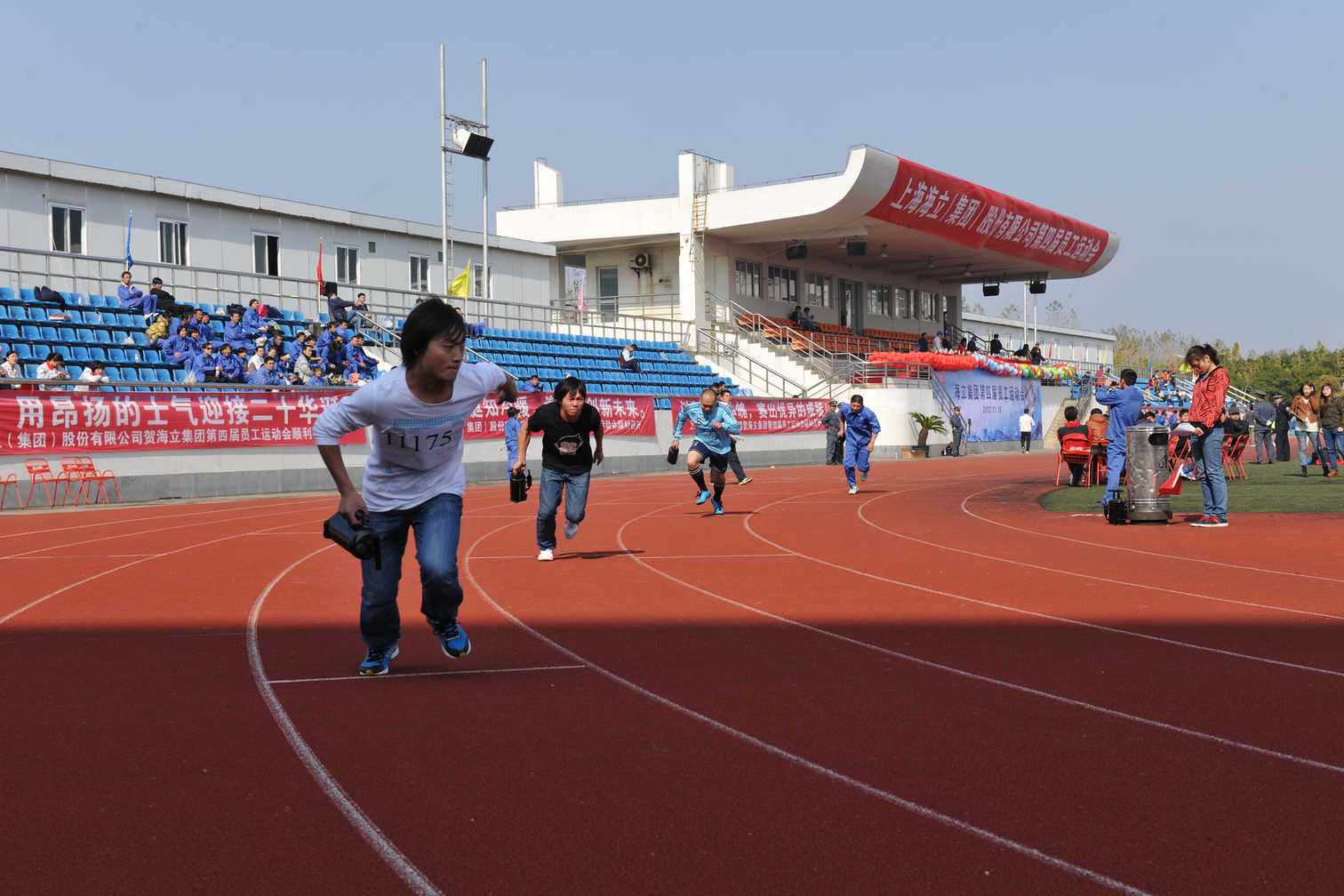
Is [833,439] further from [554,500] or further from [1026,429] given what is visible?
[554,500]

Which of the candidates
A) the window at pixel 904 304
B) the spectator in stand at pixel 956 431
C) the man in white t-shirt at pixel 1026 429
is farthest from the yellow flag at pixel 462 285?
the window at pixel 904 304

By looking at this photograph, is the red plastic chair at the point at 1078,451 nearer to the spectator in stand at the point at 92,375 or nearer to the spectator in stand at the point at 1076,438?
the spectator in stand at the point at 1076,438

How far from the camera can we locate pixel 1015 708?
5922 mm

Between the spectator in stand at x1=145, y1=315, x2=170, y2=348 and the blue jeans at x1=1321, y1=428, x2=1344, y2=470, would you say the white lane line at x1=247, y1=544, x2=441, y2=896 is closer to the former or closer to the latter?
the spectator in stand at x1=145, y1=315, x2=170, y2=348

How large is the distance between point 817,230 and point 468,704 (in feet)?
140

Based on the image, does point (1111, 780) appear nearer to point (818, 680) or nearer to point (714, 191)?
point (818, 680)

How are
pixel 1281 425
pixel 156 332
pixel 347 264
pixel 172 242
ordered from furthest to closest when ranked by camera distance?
pixel 347 264 → pixel 1281 425 → pixel 172 242 → pixel 156 332

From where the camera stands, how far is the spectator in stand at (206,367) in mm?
23703

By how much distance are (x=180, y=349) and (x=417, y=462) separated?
20043 mm

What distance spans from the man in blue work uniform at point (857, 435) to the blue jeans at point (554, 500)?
8918mm

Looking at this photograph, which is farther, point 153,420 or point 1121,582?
point 153,420

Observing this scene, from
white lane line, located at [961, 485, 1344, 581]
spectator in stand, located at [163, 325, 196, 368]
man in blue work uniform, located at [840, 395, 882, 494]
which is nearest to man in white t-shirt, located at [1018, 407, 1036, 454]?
man in blue work uniform, located at [840, 395, 882, 494]

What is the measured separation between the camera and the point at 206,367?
24281 millimetres

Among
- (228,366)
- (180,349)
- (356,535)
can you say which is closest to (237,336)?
(180,349)
